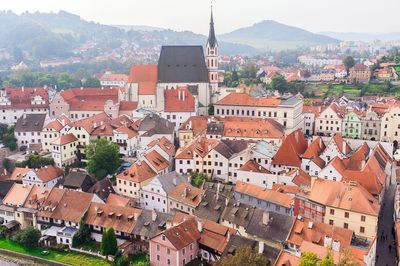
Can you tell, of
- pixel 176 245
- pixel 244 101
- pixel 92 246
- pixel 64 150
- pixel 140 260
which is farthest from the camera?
pixel 244 101

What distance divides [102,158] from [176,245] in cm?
1906

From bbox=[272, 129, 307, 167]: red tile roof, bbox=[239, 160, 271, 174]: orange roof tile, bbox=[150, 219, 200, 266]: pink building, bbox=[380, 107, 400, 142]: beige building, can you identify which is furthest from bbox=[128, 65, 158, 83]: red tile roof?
bbox=[150, 219, 200, 266]: pink building

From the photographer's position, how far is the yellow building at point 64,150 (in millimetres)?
53406

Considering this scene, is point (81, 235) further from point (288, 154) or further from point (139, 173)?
point (288, 154)

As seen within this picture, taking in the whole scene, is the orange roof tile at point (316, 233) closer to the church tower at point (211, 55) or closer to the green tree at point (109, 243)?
the green tree at point (109, 243)

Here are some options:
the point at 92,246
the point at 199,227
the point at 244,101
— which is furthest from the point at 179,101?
the point at 199,227

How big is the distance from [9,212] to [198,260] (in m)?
21.0

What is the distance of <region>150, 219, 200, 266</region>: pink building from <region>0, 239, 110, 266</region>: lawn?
5451 millimetres

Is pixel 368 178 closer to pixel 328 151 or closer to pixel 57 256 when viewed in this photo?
pixel 328 151

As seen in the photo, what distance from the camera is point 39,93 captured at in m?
70.8

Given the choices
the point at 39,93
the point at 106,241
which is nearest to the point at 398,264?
the point at 106,241

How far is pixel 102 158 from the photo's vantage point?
4972 centimetres

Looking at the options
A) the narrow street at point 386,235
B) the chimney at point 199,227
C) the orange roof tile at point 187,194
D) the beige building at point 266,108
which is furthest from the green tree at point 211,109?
the chimney at point 199,227

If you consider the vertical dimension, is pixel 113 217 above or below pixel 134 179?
below
